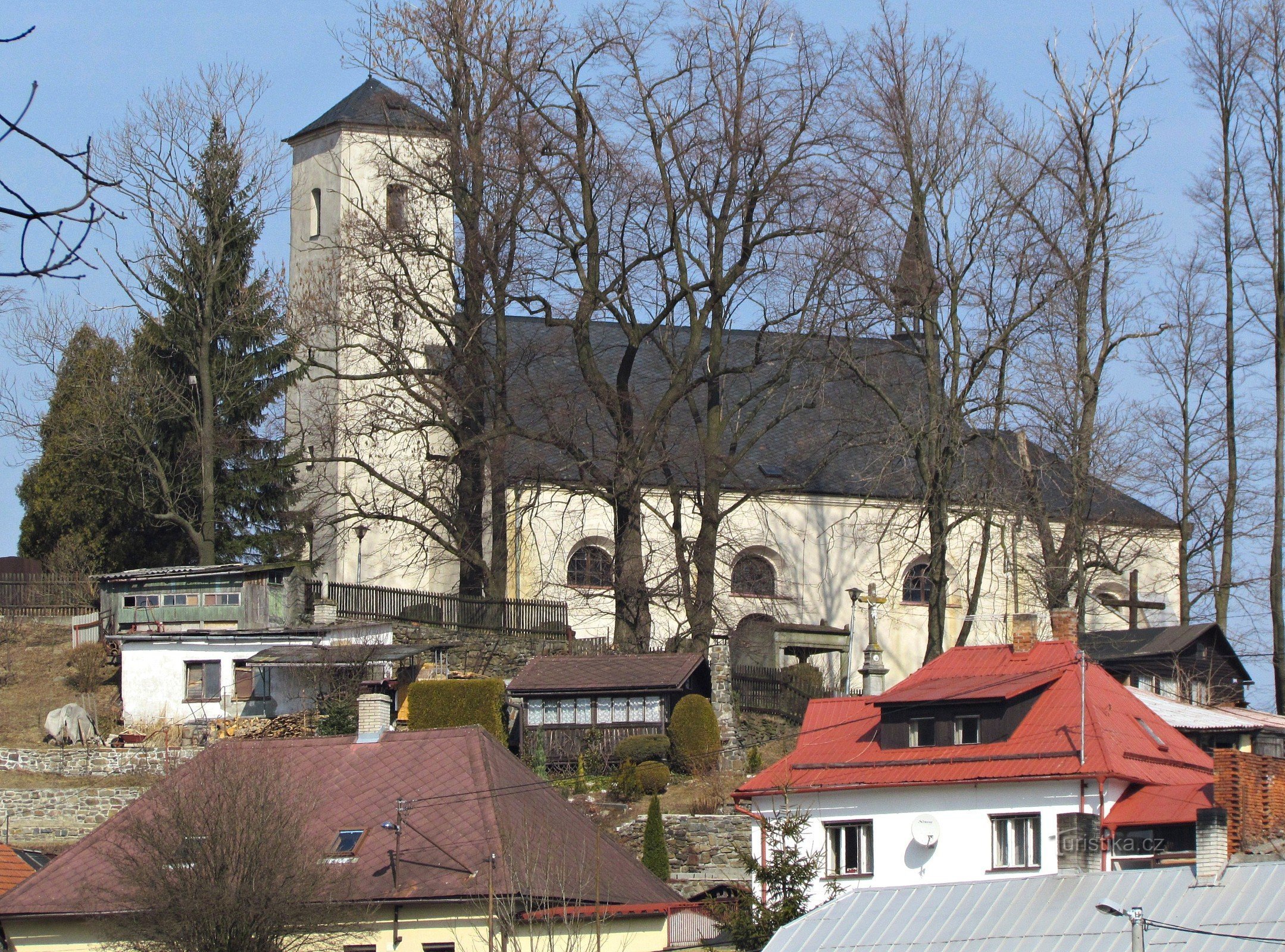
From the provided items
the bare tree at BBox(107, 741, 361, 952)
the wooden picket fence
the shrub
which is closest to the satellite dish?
the shrub

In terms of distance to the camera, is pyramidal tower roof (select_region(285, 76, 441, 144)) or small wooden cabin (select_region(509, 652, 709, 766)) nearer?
small wooden cabin (select_region(509, 652, 709, 766))

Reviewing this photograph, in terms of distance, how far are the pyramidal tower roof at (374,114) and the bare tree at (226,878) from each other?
1940 centimetres

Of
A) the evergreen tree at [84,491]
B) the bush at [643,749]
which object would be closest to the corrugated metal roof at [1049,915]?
the bush at [643,749]

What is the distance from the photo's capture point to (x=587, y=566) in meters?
44.2

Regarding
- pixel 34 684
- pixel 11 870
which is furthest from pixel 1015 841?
pixel 34 684

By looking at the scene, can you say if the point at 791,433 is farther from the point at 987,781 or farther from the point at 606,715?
the point at 987,781

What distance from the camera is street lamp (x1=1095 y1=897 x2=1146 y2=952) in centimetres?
1853

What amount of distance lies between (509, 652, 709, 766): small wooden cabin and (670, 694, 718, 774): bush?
564 millimetres

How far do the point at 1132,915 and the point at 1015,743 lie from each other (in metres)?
7.63

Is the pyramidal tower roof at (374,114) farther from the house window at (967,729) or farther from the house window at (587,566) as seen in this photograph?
the house window at (967,729)

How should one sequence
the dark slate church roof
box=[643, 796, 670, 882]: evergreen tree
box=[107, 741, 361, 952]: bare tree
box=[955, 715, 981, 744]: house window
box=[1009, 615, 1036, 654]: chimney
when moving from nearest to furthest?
box=[107, 741, 361, 952]: bare tree
box=[955, 715, 981, 744]: house window
box=[643, 796, 670, 882]: evergreen tree
box=[1009, 615, 1036, 654]: chimney
the dark slate church roof

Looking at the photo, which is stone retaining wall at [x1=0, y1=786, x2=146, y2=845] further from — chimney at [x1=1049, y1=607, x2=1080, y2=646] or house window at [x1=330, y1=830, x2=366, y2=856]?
chimney at [x1=1049, y1=607, x2=1080, y2=646]

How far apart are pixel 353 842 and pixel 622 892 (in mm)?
3803

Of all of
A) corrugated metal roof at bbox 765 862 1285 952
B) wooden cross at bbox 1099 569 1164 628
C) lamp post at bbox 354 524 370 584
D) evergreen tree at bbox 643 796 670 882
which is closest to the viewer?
corrugated metal roof at bbox 765 862 1285 952
